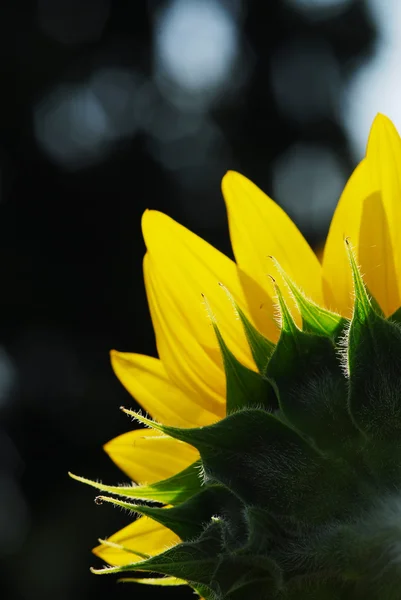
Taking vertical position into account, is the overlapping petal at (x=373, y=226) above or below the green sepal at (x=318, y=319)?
above

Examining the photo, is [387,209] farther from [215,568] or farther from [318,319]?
[215,568]

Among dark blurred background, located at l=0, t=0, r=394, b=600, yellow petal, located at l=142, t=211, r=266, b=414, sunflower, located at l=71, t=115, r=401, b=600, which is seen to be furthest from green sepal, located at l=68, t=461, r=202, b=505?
dark blurred background, located at l=0, t=0, r=394, b=600

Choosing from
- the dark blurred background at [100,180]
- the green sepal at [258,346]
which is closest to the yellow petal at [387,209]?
the green sepal at [258,346]

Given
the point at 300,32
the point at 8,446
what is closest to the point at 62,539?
the point at 8,446

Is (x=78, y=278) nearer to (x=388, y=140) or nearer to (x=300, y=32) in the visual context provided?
(x=300, y=32)

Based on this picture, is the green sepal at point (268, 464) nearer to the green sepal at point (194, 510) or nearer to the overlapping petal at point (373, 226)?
the green sepal at point (194, 510)

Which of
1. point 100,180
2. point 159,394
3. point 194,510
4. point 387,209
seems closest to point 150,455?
point 159,394

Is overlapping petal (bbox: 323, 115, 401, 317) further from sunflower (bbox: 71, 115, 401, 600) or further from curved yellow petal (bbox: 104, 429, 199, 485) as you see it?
curved yellow petal (bbox: 104, 429, 199, 485)
